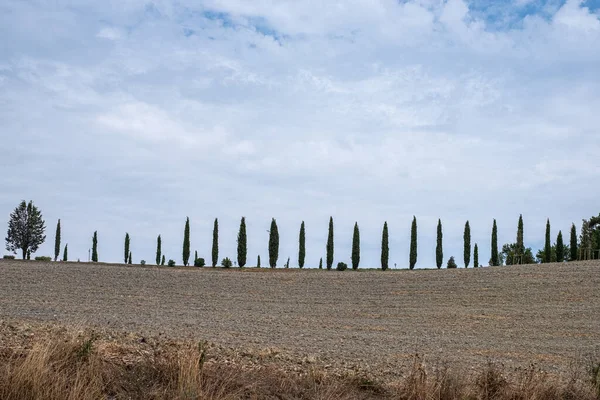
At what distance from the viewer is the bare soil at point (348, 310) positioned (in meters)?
16.3

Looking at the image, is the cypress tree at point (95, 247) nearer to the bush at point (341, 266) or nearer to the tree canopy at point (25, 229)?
the tree canopy at point (25, 229)

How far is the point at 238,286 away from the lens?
38938 millimetres

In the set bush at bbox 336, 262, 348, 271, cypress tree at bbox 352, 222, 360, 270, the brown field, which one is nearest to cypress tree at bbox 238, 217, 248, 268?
bush at bbox 336, 262, 348, 271

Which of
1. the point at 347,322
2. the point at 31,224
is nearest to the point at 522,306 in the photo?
the point at 347,322

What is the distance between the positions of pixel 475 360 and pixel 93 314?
1296 cm

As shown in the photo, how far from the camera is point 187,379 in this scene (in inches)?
338

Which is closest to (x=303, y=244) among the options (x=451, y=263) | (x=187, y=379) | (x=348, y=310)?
(x=451, y=263)

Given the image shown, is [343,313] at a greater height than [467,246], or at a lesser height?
lesser

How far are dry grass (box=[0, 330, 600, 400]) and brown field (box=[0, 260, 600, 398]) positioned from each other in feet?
2.49

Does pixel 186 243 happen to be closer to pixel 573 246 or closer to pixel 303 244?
pixel 303 244

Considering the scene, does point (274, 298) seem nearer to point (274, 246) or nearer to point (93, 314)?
point (93, 314)

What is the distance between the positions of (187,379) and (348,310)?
872 inches

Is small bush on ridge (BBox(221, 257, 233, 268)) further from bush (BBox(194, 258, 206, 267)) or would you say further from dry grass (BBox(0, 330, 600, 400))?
dry grass (BBox(0, 330, 600, 400))

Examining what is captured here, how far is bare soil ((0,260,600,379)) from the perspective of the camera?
16.3m
